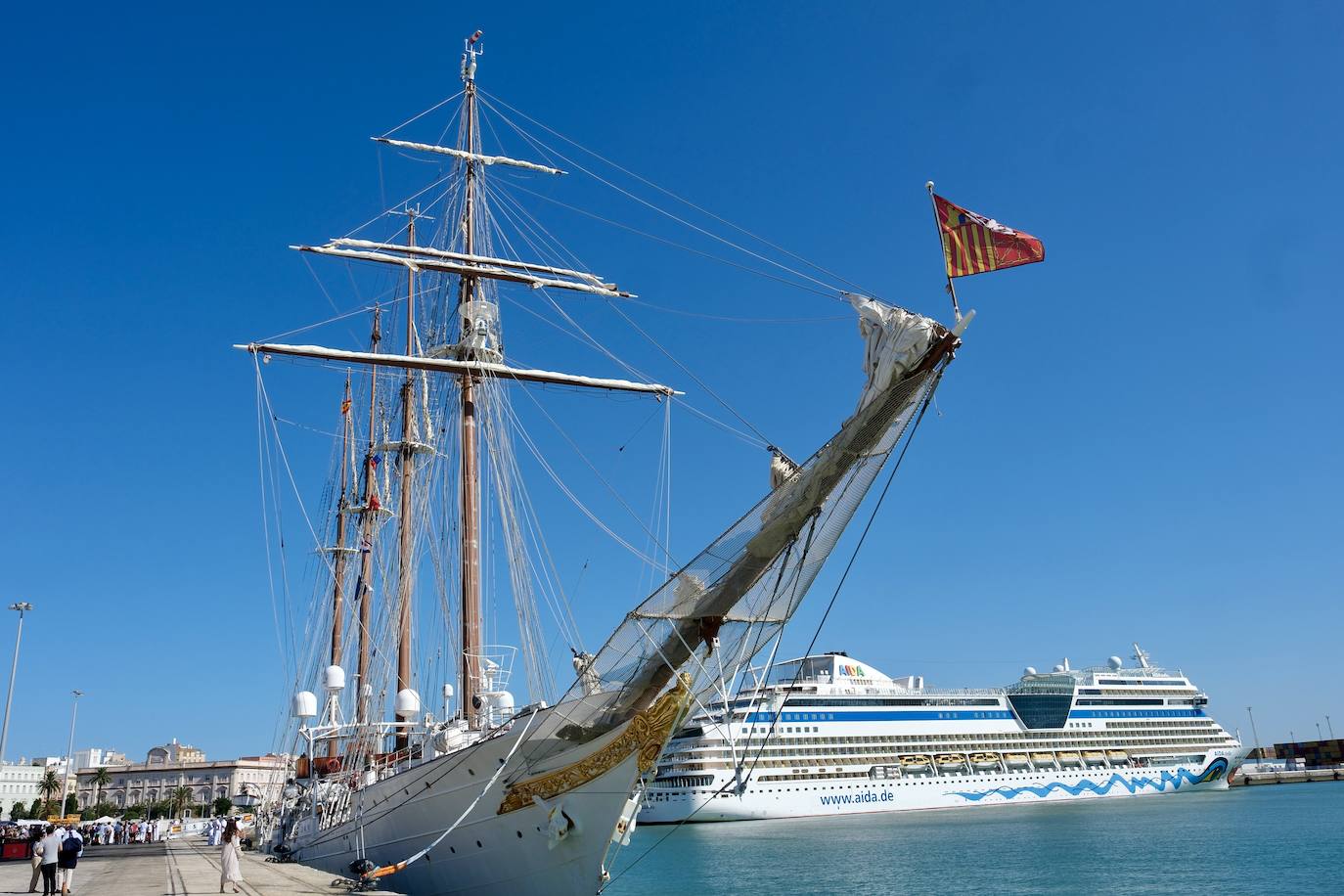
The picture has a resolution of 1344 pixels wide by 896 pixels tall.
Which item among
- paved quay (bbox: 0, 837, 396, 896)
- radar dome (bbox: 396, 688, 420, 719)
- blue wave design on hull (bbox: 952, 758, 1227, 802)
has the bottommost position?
blue wave design on hull (bbox: 952, 758, 1227, 802)

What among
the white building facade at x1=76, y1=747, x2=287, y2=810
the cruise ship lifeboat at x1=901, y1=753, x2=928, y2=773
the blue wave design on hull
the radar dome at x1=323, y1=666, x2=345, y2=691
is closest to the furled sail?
the radar dome at x1=323, y1=666, x2=345, y2=691

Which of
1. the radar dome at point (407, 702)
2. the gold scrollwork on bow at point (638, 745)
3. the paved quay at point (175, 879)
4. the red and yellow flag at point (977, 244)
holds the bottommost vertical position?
the paved quay at point (175, 879)

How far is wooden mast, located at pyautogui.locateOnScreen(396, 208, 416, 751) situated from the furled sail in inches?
471

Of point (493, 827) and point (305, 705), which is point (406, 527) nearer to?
point (305, 705)

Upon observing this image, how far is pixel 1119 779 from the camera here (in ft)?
273

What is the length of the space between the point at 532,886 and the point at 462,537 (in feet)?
31.7

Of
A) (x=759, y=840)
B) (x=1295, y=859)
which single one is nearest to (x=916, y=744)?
(x=759, y=840)

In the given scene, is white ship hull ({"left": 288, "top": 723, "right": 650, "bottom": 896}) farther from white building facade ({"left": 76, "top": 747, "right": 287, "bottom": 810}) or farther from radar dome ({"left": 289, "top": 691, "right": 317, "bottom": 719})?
white building facade ({"left": 76, "top": 747, "right": 287, "bottom": 810})

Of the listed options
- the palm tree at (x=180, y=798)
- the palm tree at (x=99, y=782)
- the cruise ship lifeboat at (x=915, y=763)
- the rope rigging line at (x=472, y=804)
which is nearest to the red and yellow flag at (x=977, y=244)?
the rope rigging line at (x=472, y=804)

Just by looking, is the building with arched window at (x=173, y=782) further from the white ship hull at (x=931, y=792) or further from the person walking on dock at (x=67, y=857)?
the person walking on dock at (x=67, y=857)

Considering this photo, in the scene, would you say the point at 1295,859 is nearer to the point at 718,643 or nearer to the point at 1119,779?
the point at 718,643

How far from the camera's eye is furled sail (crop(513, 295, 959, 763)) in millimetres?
12805

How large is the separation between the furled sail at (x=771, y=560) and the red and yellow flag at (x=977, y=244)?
2.76ft

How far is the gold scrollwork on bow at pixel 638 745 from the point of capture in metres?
15.7
